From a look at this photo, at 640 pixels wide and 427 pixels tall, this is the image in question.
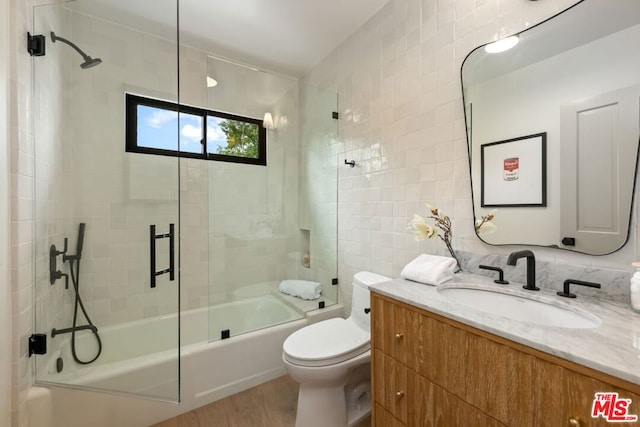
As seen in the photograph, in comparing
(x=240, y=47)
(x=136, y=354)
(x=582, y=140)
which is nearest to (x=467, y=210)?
(x=582, y=140)

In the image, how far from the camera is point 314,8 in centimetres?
187

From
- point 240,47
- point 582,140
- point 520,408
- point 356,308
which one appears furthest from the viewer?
point 240,47

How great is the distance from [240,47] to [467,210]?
7.40 feet

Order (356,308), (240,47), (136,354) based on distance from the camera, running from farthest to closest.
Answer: (240,47) → (356,308) → (136,354)

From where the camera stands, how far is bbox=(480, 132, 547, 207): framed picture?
3.72 ft

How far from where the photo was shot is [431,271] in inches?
48.0

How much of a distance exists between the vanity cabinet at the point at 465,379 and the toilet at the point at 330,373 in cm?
31

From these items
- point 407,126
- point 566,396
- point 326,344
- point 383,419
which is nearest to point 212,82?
point 407,126

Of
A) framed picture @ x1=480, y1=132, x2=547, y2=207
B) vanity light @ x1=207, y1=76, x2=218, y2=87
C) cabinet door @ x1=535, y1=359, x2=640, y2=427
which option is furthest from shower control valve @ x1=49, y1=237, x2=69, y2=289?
framed picture @ x1=480, y1=132, x2=547, y2=207

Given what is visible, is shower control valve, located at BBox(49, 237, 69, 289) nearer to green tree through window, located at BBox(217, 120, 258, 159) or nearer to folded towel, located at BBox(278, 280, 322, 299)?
green tree through window, located at BBox(217, 120, 258, 159)

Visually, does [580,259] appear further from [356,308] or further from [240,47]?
[240,47]

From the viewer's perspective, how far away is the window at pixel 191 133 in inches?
63.5

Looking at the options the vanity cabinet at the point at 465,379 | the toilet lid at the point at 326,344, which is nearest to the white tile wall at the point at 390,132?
the toilet lid at the point at 326,344

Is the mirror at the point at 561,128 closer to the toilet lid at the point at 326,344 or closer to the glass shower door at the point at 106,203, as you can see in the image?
the toilet lid at the point at 326,344
